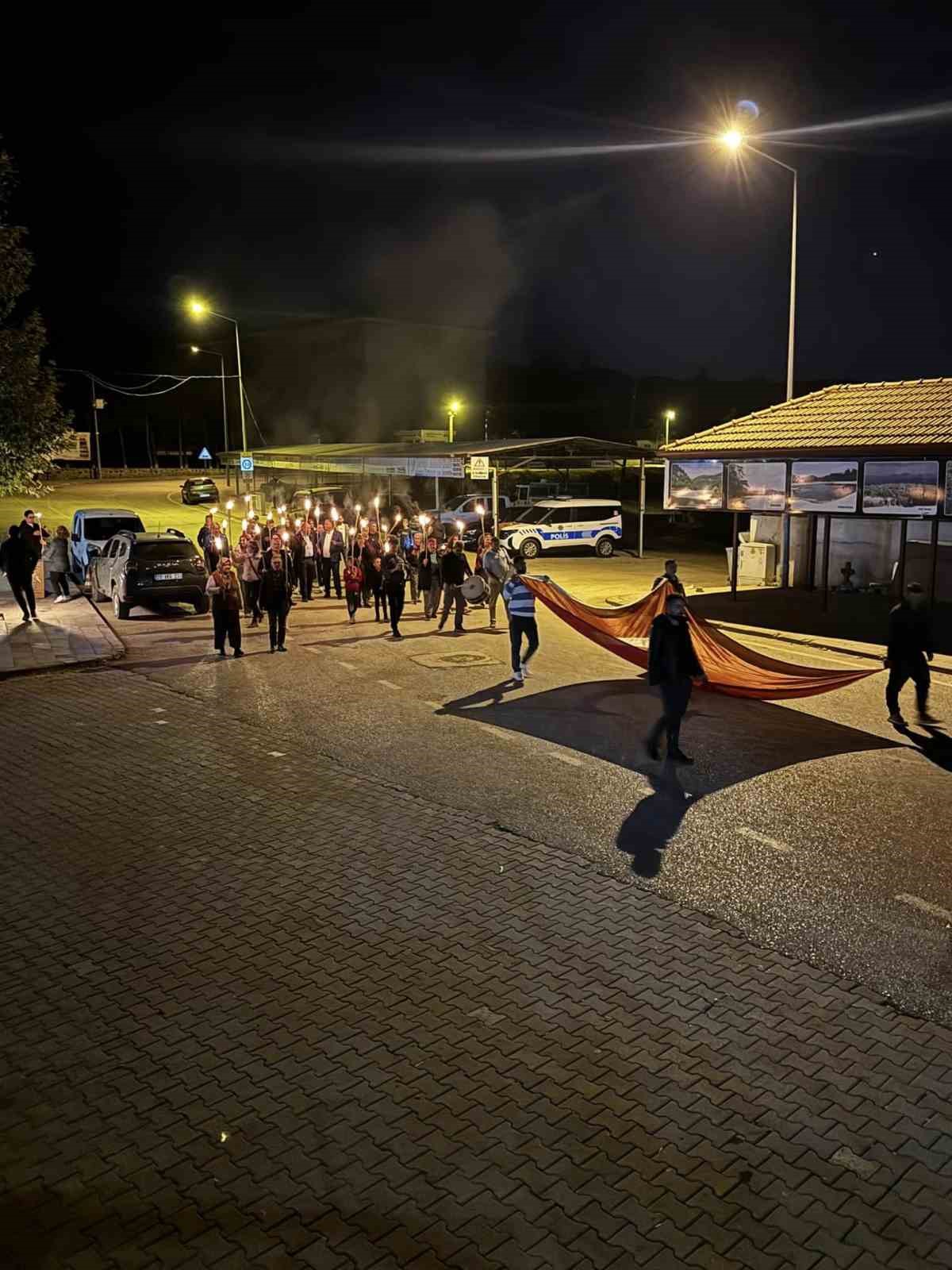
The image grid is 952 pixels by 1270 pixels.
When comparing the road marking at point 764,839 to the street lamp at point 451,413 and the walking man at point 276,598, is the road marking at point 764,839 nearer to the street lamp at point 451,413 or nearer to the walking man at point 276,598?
the walking man at point 276,598

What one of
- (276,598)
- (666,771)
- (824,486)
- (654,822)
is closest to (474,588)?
(276,598)

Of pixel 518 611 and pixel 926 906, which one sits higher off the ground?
pixel 518 611

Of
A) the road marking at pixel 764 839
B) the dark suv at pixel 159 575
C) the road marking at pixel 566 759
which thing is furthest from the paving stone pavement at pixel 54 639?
the road marking at pixel 764 839

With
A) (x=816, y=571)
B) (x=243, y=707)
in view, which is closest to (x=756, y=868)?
(x=243, y=707)

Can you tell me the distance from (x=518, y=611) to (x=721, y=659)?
286 centimetres

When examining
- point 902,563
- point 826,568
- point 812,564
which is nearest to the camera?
point 826,568

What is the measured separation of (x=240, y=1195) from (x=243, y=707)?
9.02 metres

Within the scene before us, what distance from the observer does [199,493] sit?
50938mm

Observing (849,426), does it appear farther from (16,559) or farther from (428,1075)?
(428,1075)

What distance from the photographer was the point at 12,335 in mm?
18516

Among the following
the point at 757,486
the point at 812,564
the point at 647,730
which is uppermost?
the point at 757,486

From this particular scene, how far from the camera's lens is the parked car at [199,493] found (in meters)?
50.8

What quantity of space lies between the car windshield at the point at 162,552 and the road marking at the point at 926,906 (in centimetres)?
1662

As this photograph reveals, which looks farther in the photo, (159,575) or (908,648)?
(159,575)
